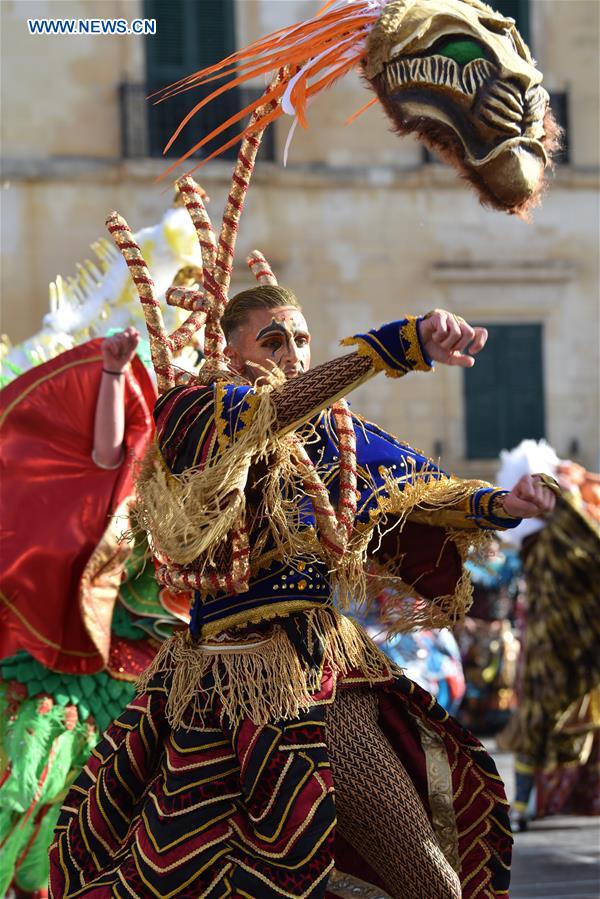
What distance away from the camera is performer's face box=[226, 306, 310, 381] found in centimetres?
351

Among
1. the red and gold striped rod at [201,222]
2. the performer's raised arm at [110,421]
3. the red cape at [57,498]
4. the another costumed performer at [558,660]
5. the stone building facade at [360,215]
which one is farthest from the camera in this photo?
the stone building facade at [360,215]

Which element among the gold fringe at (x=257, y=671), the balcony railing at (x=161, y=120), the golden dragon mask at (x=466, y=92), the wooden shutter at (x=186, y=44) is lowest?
the gold fringe at (x=257, y=671)

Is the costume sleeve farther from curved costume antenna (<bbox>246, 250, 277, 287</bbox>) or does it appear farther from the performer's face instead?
curved costume antenna (<bbox>246, 250, 277, 287</bbox>)

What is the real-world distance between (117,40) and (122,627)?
11.0 m

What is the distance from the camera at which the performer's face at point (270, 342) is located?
3.51m

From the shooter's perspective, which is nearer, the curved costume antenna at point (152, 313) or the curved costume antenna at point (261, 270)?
the curved costume antenna at point (152, 313)

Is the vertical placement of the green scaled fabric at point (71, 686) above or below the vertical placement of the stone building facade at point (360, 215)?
below

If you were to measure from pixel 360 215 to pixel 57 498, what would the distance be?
10841 mm

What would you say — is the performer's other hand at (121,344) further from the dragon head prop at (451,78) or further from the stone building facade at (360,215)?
the stone building facade at (360,215)

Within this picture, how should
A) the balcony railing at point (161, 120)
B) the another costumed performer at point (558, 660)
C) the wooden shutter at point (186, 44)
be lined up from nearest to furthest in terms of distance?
the another costumed performer at point (558, 660) → the balcony railing at point (161, 120) → the wooden shutter at point (186, 44)

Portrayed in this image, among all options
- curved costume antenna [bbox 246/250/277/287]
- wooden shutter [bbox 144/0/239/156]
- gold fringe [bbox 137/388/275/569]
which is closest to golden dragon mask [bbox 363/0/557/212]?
curved costume antenna [bbox 246/250/277/287]

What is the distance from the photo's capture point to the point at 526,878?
6.33 metres

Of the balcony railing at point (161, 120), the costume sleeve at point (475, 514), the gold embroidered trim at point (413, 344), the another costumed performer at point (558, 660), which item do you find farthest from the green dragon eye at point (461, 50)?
the balcony railing at point (161, 120)

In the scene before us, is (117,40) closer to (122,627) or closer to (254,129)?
(122,627)
